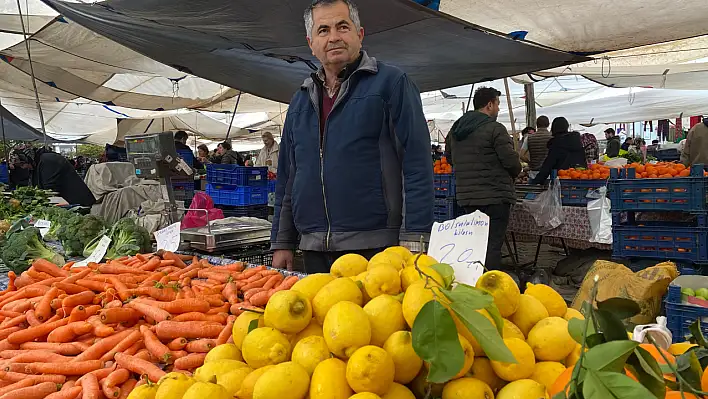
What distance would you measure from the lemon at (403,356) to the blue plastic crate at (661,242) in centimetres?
429

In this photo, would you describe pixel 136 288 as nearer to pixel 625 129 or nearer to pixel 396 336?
pixel 396 336

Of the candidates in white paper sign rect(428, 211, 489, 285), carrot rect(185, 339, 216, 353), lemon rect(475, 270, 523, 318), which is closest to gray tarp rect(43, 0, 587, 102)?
carrot rect(185, 339, 216, 353)

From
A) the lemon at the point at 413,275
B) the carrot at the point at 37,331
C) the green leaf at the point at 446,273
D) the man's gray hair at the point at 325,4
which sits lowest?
the carrot at the point at 37,331

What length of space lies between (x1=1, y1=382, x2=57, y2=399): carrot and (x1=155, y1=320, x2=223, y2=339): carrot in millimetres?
380

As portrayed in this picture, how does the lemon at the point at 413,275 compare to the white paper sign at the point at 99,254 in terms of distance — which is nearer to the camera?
the lemon at the point at 413,275

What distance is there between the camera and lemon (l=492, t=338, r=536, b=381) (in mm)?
864

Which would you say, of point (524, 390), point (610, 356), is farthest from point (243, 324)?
point (610, 356)

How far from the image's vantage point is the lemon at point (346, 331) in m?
0.91

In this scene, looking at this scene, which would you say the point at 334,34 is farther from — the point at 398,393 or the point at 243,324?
the point at 398,393

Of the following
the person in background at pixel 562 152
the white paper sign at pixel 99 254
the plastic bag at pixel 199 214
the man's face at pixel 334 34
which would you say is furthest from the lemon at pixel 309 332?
the person in background at pixel 562 152

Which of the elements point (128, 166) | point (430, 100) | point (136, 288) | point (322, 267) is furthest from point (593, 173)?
point (430, 100)

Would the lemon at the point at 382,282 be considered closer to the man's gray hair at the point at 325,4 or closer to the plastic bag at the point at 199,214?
the man's gray hair at the point at 325,4

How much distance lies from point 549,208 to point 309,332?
5.12m

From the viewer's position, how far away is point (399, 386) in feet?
2.94
